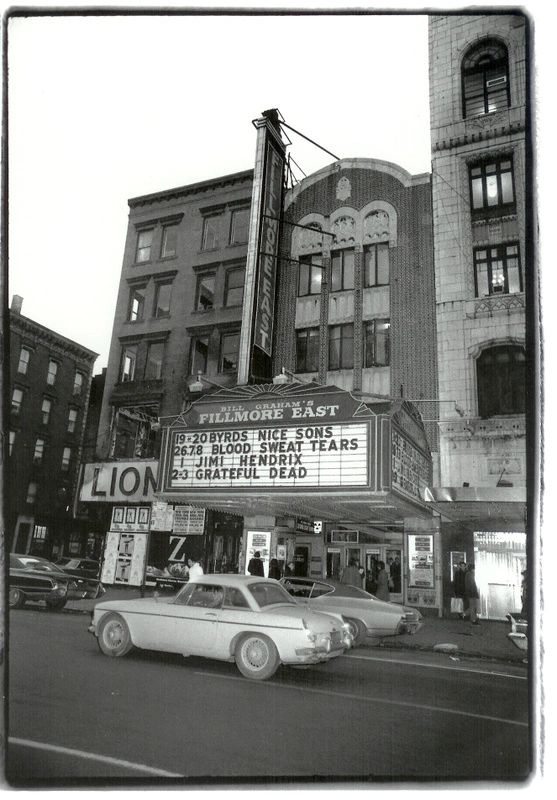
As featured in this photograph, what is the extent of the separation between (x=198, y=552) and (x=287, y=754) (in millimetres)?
13635

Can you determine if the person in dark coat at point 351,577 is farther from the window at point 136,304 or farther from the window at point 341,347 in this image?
the window at point 136,304

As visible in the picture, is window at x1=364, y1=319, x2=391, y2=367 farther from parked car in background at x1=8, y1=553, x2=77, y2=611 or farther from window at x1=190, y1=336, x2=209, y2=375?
parked car in background at x1=8, y1=553, x2=77, y2=611

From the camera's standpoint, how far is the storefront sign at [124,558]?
1490 centimetres

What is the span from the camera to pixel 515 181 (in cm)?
1523

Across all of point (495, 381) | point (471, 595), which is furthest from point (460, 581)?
point (495, 381)

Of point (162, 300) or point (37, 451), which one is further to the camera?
point (162, 300)

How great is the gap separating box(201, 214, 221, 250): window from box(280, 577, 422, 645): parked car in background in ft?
47.8

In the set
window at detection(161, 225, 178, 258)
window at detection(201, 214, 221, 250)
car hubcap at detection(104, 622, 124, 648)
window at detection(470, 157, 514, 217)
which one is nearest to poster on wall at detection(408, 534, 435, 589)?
window at detection(470, 157, 514, 217)

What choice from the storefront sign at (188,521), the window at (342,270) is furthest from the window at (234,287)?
the storefront sign at (188,521)

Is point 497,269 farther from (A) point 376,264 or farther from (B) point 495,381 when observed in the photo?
(A) point 376,264

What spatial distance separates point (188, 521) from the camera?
58.6 feet

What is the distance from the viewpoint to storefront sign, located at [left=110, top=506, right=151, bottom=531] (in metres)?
15.4

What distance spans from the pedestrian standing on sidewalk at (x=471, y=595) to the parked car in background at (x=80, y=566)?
9.85 m

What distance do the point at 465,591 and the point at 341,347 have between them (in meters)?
8.13
